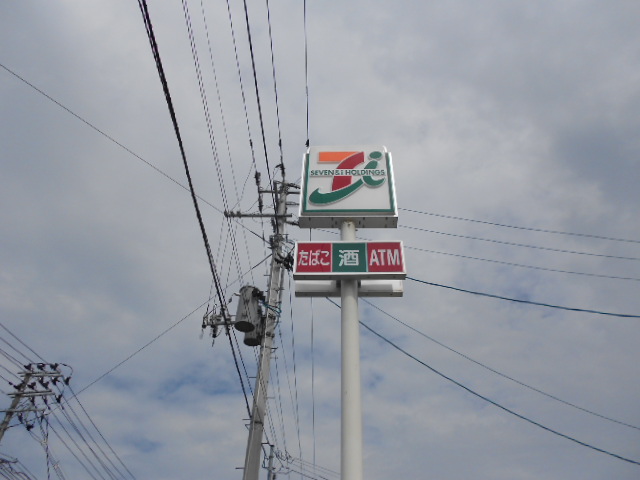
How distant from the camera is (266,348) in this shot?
1194cm

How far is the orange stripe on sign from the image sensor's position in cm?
873

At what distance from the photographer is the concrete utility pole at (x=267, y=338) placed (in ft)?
33.7

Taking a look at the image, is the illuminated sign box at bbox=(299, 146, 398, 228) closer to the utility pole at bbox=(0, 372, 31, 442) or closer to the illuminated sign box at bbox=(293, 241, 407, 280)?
the illuminated sign box at bbox=(293, 241, 407, 280)

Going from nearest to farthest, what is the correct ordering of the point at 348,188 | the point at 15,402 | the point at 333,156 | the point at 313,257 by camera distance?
the point at 313,257
the point at 348,188
the point at 333,156
the point at 15,402

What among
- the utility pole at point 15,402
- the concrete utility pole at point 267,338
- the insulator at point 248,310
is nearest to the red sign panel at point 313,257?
the concrete utility pole at point 267,338

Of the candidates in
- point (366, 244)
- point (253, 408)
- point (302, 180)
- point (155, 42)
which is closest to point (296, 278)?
point (366, 244)

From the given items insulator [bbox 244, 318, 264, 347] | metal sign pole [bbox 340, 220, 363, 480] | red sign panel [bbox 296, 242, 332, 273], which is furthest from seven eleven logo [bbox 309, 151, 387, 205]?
insulator [bbox 244, 318, 264, 347]

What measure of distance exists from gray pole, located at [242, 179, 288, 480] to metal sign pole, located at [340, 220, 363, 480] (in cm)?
482

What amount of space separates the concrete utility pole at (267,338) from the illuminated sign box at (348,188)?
363cm

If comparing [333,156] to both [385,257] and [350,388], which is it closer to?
[385,257]

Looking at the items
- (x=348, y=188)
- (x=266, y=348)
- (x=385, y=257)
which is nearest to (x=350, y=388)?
(x=385, y=257)

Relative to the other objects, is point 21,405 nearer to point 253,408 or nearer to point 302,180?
point 253,408

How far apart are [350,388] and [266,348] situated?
5680 mm

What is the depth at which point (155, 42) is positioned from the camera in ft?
14.7
